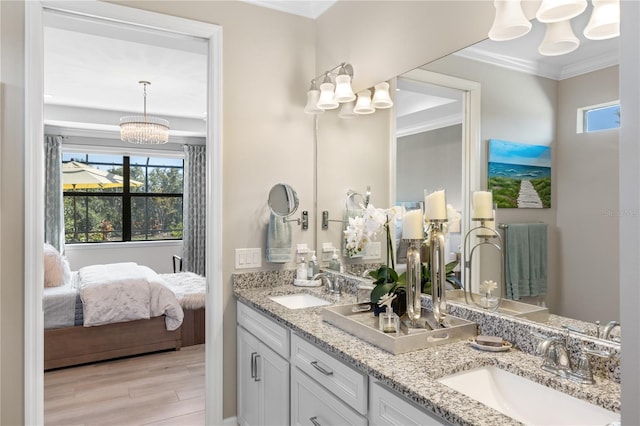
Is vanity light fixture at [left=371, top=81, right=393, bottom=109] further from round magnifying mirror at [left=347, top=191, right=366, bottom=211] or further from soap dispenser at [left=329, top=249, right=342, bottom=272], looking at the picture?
soap dispenser at [left=329, top=249, right=342, bottom=272]

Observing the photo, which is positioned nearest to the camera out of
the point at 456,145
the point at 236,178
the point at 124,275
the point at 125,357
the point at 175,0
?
the point at 456,145

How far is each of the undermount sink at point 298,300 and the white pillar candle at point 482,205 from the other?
101cm

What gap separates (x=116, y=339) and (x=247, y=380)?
6.86 feet

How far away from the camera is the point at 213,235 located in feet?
7.98

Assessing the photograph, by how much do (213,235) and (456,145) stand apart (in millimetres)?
1396

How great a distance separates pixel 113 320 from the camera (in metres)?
3.76

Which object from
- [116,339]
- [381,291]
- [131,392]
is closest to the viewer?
[381,291]

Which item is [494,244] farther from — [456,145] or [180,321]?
[180,321]

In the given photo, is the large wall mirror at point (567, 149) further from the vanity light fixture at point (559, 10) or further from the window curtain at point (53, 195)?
the window curtain at point (53, 195)

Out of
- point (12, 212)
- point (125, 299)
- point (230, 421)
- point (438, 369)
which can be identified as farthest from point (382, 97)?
point (125, 299)

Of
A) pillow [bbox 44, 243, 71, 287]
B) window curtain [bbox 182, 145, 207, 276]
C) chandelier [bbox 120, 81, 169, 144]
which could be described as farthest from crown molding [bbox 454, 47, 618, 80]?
window curtain [bbox 182, 145, 207, 276]

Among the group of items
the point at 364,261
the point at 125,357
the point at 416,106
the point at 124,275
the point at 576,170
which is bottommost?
the point at 125,357

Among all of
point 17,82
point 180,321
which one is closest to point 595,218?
point 17,82

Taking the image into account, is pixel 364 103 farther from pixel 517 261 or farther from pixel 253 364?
pixel 253 364
